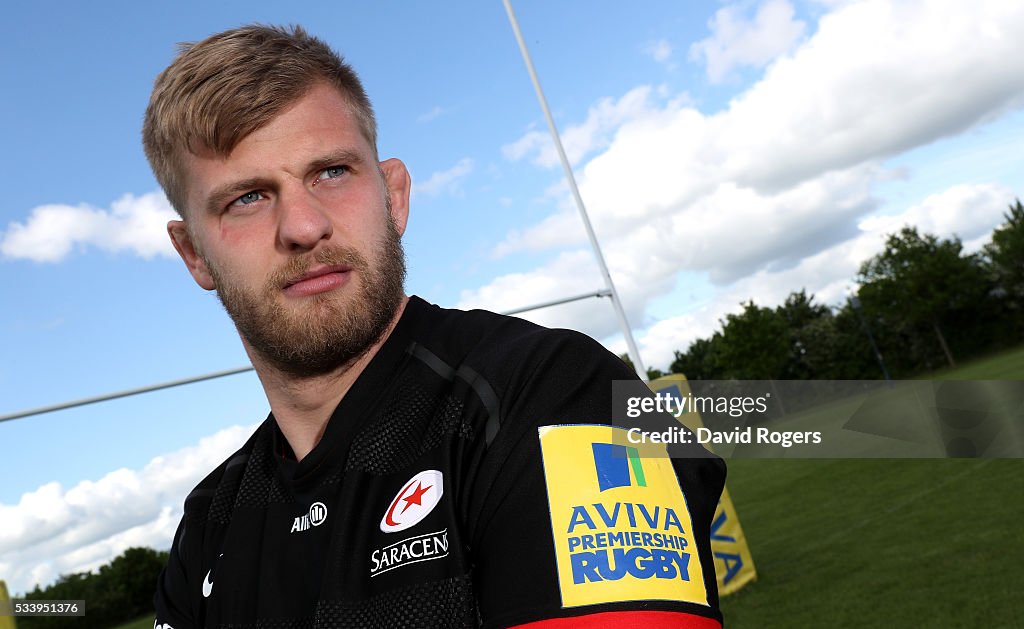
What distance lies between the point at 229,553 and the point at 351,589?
42 centimetres

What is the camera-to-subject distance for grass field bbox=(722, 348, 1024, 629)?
5.80m

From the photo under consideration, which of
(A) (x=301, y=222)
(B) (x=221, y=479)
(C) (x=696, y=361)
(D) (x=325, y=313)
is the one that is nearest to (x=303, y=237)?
(A) (x=301, y=222)

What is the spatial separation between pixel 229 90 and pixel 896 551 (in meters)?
7.64

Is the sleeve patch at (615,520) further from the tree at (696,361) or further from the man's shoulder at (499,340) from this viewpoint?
the tree at (696,361)

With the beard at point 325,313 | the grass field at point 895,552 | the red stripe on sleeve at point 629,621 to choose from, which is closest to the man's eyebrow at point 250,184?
the beard at point 325,313

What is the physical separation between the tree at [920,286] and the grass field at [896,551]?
32.3 metres

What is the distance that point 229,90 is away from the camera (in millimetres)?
1405

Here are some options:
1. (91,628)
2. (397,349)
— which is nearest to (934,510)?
(397,349)

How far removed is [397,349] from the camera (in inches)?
54.9

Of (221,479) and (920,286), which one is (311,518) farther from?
(920,286)

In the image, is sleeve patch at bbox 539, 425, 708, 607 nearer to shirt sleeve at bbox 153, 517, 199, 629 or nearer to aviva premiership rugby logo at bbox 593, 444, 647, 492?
aviva premiership rugby logo at bbox 593, 444, 647, 492

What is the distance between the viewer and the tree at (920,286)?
41375 millimetres

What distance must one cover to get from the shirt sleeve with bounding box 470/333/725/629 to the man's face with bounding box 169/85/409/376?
15.0 inches

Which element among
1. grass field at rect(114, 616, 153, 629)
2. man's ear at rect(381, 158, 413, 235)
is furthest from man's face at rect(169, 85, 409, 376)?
grass field at rect(114, 616, 153, 629)
